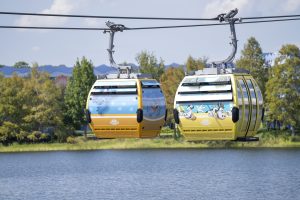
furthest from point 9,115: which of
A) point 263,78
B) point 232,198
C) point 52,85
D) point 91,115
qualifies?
point 91,115

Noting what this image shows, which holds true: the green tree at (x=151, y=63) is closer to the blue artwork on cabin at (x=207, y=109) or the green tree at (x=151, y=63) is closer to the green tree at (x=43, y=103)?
the green tree at (x=43, y=103)

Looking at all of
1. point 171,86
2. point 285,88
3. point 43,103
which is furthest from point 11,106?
point 285,88

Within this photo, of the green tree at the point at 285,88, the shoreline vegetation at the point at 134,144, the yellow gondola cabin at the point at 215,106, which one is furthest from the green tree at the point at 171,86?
the yellow gondola cabin at the point at 215,106

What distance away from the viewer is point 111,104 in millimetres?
23219

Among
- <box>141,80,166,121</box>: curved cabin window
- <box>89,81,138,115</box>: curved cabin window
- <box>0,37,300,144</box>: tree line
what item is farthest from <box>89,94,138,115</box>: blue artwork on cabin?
<box>0,37,300,144</box>: tree line

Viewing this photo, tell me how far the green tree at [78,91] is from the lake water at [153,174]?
5.73 meters

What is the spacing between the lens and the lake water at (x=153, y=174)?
81688mm

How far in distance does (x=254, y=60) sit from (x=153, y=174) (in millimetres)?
32717

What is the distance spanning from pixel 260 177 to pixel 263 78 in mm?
36337

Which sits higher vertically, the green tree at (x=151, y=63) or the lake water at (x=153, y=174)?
the green tree at (x=151, y=63)

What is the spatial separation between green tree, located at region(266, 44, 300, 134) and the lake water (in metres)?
5.04

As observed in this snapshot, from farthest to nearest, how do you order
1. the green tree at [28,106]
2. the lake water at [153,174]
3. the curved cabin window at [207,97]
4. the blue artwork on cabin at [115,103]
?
the green tree at [28,106] → the lake water at [153,174] → the blue artwork on cabin at [115,103] → the curved cabin window at [207,97]

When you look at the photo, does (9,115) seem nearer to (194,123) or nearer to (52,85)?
(52,85)

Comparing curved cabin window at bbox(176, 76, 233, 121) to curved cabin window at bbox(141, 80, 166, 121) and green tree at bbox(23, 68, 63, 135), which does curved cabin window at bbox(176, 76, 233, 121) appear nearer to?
curved cabin window at bbox(141, 80, 166, 121)
